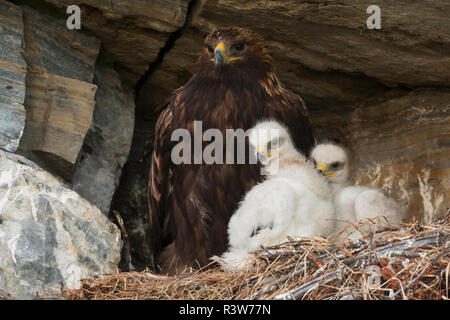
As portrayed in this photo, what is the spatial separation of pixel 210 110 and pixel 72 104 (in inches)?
41.5

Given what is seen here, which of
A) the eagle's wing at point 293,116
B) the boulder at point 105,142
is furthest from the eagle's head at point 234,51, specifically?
the boulder at point 105,142

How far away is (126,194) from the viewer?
19.6 feet

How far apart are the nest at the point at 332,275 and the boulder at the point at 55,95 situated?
118 centimetres

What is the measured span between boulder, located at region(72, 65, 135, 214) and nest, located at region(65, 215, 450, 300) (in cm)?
133

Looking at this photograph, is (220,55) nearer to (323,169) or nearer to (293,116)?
(293,116)

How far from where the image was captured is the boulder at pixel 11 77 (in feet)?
14.4

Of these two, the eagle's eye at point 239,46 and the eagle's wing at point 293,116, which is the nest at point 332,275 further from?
the eagle's eye at point 239,46

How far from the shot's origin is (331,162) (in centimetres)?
462

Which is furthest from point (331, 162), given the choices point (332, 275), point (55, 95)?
point (55, 95)

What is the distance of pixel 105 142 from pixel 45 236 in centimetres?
147

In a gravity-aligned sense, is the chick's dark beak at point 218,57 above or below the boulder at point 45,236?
above

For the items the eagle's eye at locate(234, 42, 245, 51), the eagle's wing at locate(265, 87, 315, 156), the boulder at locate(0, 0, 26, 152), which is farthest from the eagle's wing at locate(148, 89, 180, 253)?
Answer: the boulder at locate(0, 0, 26, 152)

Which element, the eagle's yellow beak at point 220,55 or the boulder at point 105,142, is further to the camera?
the boulder at point 105,142

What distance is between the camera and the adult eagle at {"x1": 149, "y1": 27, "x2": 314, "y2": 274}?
4.57 meters
